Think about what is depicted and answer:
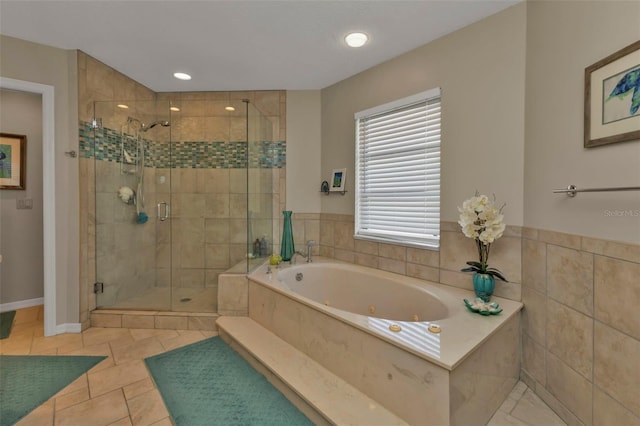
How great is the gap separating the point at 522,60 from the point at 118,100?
11.6 feet

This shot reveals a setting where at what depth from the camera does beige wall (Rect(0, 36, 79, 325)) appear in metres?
2.25

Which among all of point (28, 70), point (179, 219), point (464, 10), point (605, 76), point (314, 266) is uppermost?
point (464, 10)

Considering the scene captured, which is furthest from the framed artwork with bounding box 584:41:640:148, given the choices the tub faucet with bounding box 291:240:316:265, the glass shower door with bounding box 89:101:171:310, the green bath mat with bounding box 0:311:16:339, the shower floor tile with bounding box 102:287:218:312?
the green bath mat with bounding box 0:311:16:339

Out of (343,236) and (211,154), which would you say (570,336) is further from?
(211,154)

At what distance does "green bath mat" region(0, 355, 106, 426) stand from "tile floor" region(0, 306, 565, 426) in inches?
2.3

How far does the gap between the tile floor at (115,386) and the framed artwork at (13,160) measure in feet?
4.70

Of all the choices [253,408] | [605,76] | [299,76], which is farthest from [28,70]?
[605,76]

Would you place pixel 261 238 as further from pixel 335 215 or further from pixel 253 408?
pixel 253 408

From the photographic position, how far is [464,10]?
1.79 m

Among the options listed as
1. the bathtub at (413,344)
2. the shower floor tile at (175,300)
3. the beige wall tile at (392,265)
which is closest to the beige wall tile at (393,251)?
the beige wall tile at (392,265)

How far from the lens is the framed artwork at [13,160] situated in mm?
2762

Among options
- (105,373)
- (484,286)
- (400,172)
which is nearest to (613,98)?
(484,286)

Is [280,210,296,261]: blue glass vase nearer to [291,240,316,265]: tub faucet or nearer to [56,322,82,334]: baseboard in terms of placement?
[291,240,316,265]: tub faucet

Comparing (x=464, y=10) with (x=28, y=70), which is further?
(x=28, y=70)
